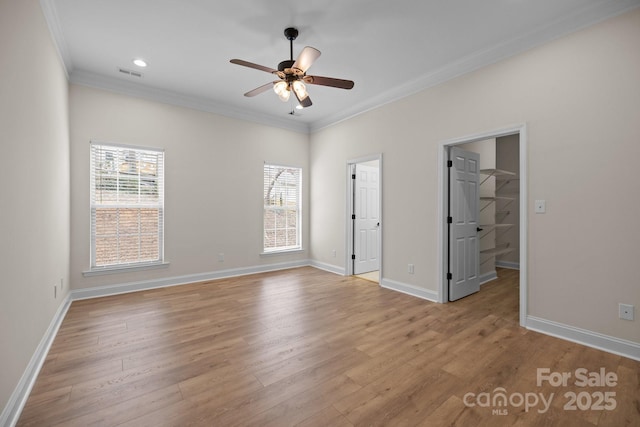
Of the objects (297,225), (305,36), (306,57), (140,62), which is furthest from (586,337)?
(140,62)

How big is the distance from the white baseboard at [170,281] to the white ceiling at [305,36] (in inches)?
113

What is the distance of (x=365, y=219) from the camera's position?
219 inches

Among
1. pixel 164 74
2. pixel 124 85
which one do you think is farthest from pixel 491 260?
pixel 124 85

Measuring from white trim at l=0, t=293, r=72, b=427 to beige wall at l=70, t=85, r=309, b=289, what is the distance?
1.41 metres

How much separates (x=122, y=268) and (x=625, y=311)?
5.81 meters

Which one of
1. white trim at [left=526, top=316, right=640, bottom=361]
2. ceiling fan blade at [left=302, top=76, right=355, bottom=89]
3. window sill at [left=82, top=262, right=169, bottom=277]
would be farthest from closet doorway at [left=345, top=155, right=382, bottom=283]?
window sill at [left=82, top=262, right=169, bottom=277]

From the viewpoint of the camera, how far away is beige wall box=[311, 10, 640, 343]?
7.97 feet

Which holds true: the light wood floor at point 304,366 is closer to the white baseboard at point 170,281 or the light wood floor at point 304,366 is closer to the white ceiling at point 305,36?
the white baseboard at point 170,281

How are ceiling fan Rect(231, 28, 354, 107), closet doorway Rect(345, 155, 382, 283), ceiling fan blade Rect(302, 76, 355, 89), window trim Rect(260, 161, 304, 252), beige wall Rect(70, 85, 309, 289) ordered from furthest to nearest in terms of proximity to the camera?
window trim Rect(260, 161, 304, 252)
closet doorway Rect(345, 155, 382, 283)
beige wall Rect(70, 85, 309, 289)
ceiling fan blade Rect(302, 76, 355, 89)
ceiling fan Rect(231, 28, 354, 107)

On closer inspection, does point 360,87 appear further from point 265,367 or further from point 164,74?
point 265,367

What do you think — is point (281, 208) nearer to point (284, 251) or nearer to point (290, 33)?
point (284, 251)

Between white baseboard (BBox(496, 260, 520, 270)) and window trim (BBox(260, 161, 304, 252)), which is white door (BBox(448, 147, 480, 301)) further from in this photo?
window trim (BBox(260, 161, 304, 252))

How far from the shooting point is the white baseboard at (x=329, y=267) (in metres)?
5.43

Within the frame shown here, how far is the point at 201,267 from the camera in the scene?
483 cm
